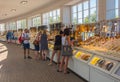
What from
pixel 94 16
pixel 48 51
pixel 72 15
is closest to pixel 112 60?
pixel 94 16

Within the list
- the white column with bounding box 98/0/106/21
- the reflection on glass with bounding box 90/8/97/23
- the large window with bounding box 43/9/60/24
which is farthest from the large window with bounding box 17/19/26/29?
the white column with bounding box 98/0/106/21

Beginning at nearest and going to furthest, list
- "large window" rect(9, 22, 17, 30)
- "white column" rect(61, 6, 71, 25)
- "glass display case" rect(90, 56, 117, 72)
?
"glass display case" rect(90, 56, 117, 72)
"white column" rect(61, 6, 71, 25)
"large window" rect(9, 22, 17, 30)

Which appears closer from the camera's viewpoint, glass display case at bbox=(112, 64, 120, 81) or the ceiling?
glass display case at bbox=(112, 64, 120, 81)

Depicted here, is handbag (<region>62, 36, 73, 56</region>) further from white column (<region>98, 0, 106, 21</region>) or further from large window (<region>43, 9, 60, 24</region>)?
large window (<region>43, 9, 60, 24</region>)

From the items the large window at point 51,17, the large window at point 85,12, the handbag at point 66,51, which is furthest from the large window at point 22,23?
the handbag at point 66,51

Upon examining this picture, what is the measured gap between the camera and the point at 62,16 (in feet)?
40.2

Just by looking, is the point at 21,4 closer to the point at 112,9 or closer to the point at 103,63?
the point at 112,9

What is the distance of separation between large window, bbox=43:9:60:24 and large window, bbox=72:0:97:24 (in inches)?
88.3

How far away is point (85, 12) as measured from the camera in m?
10.3

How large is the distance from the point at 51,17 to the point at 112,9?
843 cm

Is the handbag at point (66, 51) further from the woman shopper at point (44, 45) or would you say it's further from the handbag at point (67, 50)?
the woman shopper at point (44, 45)

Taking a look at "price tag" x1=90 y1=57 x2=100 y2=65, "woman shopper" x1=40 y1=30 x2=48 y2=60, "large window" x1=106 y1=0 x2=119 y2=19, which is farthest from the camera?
"woman shopper" x1=40 y1=30 x2=48 y2=60

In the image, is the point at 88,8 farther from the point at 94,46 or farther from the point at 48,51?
the point at 94,46

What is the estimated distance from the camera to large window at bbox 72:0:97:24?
363 inches
